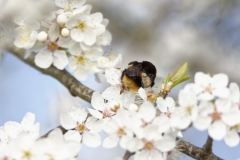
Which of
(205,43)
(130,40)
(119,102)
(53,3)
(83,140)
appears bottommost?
(83,140)

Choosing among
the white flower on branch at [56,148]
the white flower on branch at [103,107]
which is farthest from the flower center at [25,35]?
the white flower on branch at [56,148]

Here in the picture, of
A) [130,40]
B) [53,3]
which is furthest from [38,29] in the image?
[130,40]

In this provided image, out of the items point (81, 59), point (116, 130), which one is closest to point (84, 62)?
point (81, 59)

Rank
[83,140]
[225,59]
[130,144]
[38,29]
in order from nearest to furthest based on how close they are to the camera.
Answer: [130,144], [83,140], [38,29], [225,59]

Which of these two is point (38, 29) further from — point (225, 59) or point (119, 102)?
point (225, 59)

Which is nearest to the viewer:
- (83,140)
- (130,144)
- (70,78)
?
(130,144)
